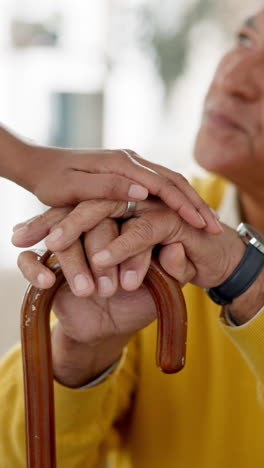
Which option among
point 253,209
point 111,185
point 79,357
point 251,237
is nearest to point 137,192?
point 111,185

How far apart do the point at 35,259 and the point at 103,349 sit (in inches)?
9.1

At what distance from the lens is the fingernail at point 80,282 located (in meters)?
0.59

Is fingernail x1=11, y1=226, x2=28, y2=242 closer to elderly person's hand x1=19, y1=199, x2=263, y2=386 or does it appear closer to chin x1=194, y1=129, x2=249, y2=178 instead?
elderly person's hand x1=19, y1=199, x2=263, y2=386

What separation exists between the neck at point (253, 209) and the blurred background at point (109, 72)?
1663 mm

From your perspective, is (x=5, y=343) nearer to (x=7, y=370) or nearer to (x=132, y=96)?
(x=7, y=370)

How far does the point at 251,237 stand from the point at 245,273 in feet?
0.12

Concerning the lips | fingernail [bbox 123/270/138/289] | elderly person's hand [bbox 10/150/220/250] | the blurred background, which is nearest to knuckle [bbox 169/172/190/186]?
elderly person's hand [bbox 10/150/220/250]

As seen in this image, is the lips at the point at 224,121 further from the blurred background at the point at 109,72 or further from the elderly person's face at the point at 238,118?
the blurred background at the point at 109,72

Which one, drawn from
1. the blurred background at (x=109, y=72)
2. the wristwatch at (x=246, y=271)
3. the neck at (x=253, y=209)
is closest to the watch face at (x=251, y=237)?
the wristwatch at (x=246, y=271)

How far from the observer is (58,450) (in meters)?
0.85

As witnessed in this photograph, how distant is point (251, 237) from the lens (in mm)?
685

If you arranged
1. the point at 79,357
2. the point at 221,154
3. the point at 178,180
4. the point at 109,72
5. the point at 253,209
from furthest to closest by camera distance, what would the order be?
the point at 109,72, the point at 253,209, the point at 221,154, the point at 79,357, the point at 178,180

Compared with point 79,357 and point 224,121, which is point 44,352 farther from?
point 224,121

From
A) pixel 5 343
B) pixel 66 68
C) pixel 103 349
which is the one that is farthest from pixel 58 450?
pixel 66 68
